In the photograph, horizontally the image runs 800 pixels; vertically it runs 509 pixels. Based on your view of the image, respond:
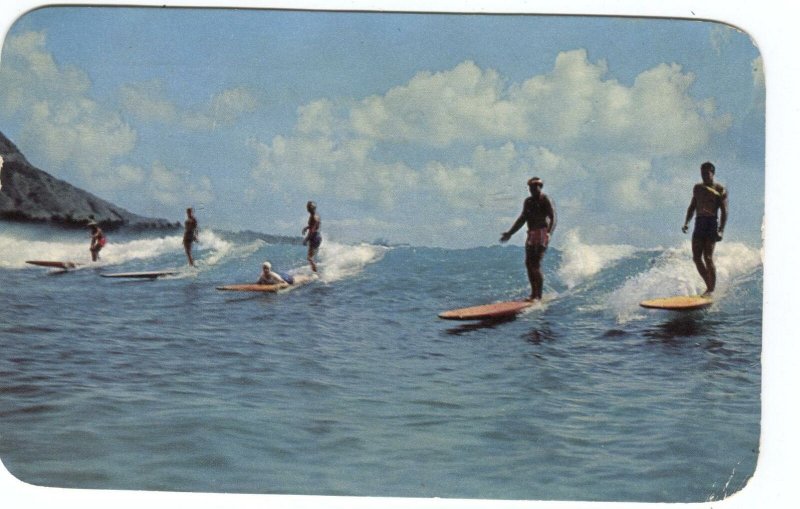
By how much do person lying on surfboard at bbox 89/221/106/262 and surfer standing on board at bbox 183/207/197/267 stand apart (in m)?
0.37

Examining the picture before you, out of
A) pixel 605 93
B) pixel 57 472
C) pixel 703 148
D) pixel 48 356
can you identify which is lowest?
pixel 57 472

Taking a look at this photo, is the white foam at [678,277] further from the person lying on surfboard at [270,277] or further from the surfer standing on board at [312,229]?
the person lying on surfboard at [270,277]

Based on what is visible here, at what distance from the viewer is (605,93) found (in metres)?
3.74

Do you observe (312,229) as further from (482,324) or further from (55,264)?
(55,264)

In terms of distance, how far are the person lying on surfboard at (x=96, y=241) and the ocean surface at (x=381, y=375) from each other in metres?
Result: 0.05

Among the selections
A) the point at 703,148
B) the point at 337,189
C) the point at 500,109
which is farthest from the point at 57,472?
the point at 703,148

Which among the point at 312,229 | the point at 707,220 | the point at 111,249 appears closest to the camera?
the point at 707,220

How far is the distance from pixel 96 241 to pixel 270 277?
2.65 feet

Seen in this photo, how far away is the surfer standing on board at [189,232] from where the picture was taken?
12.6 ft

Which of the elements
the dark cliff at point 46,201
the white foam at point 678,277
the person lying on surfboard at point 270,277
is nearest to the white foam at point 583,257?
the white foam at point 678,277

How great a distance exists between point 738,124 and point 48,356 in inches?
122

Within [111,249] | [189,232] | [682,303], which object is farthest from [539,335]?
[111,249]

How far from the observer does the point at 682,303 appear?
12.2 ft

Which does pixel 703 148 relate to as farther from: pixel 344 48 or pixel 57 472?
pixel 57 472
